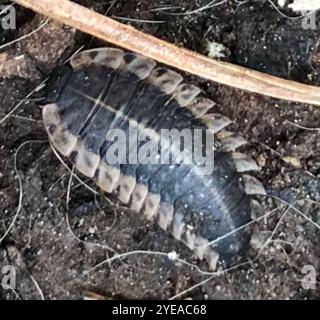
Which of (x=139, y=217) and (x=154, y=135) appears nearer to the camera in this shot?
(x=154, y=135)

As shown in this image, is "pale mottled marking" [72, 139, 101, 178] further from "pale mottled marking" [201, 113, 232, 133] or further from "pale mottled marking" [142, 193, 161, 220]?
"pale mottled marking" [201, 113, 232, 133]

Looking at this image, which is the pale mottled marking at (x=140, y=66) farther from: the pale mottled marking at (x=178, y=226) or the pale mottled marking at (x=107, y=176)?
the pale mottled marking at (x=178, y=226)

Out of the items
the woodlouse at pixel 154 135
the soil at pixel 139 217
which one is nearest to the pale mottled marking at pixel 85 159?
the woodlouse at pixel 154 135

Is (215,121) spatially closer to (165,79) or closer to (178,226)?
(165,79)

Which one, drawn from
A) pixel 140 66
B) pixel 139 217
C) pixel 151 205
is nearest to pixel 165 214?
pixel 151 205

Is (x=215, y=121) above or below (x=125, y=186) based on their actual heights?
above

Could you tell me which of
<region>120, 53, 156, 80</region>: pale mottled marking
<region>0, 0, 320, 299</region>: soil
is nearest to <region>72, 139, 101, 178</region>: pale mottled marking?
<region>0, 0, 320, 299</region>: soil

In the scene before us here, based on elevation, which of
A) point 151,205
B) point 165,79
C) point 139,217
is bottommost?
point 139,217
